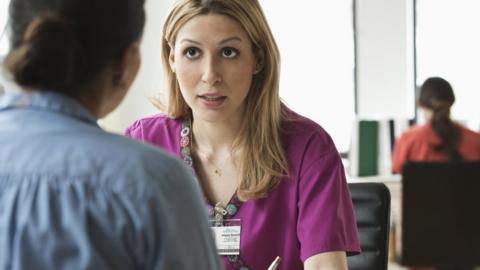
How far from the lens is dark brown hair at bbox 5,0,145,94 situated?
0.80 m

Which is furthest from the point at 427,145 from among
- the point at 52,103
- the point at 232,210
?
the point at 52,103

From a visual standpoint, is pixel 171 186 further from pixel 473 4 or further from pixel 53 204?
pixel 473 4

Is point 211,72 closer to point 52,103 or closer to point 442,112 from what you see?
point 52,103

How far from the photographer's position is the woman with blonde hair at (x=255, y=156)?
159 cm

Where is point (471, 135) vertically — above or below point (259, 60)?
below

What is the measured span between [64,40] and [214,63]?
84cm

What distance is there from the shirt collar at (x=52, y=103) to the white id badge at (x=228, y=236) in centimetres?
79

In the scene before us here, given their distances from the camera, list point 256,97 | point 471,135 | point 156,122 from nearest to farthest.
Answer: point 256,97
point 156,122
point 471,135

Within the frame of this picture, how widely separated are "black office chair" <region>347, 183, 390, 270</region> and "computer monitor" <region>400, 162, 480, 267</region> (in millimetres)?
58

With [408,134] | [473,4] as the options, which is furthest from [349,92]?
[408,134]

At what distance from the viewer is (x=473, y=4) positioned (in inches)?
247

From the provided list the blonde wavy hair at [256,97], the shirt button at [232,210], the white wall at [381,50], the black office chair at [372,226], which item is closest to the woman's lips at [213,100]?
the blonde wavy hair at [256,97]

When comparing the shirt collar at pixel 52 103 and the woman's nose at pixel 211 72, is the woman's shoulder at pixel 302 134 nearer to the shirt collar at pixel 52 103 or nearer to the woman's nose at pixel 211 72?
the woman's nose at pixel 211 72

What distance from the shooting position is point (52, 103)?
2.69 ft
